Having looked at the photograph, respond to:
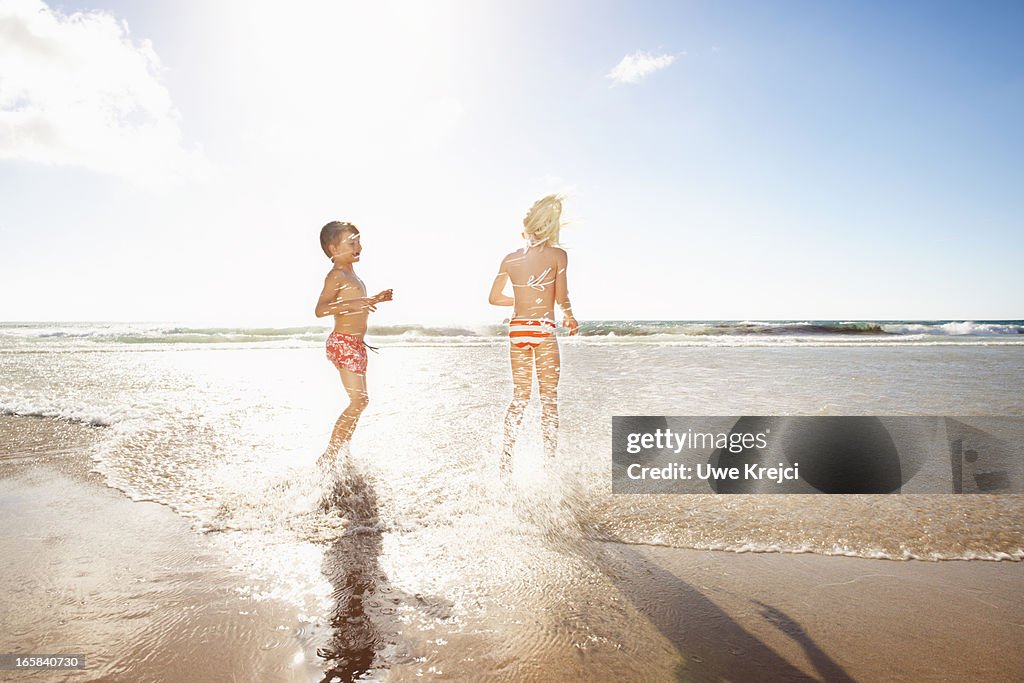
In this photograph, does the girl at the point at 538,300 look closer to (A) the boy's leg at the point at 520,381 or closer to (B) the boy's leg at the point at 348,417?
(A) the boy's leg at the point at 520,381

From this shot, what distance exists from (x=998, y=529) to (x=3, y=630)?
4.97 meters

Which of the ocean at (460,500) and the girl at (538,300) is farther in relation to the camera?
the girl at (538,300)

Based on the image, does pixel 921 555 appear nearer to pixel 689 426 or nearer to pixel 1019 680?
pixel 1019 680

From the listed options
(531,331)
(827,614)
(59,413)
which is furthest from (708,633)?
(59,413)

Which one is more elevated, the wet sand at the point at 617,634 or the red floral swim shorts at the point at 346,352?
the red floral swim shorts at the point at 346,352

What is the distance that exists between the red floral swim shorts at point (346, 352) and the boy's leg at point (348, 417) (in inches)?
2.1

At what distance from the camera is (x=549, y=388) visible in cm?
443

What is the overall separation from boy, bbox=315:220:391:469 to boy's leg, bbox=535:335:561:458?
1.41 metres

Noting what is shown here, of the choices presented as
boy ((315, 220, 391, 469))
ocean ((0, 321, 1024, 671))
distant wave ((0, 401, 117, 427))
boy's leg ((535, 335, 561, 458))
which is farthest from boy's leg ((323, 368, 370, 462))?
distant wave ((0, 401, 117, 427))

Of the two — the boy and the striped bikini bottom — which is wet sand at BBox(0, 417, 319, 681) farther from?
the striped bikini bottom

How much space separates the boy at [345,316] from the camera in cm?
419

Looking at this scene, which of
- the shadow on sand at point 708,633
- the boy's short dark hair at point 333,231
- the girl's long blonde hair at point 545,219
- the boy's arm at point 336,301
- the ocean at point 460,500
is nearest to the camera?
the shadow on sand at point 708,633

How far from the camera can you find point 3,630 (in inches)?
→ 81.5

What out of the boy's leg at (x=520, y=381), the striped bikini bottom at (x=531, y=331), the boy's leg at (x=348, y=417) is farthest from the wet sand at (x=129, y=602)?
the striped bikini bottom at (x=531, y=331)
